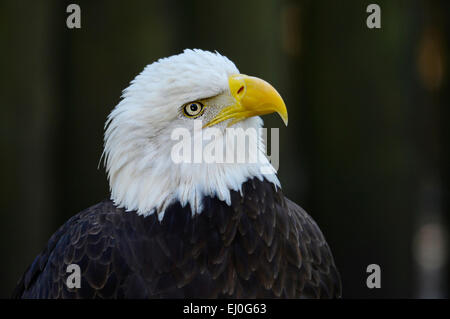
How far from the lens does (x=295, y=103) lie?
3.51 metres

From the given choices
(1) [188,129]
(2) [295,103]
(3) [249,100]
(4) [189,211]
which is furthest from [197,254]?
(2) [295,103]

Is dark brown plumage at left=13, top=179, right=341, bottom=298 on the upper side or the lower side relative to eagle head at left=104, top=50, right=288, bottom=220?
lower

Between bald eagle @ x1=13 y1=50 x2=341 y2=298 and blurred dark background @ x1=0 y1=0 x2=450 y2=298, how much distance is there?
1183mm

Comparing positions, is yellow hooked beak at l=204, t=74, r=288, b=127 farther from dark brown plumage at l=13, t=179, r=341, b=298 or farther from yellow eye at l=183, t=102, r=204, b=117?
dark brown plumage at l=13, t=179, r=341, b=298

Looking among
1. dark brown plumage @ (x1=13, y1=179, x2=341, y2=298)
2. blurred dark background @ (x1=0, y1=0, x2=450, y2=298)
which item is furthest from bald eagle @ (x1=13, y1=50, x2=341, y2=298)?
blurred dark background @ (x1=0, y1=0, x2=450, y2=298)

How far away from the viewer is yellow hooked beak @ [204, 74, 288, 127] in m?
1.99

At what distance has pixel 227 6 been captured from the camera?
323 centimetres

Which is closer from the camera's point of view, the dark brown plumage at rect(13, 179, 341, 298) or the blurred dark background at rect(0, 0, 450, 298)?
the dark brown plumage at rect(13, 179, 341, 298)

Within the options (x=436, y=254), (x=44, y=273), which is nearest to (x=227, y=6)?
(x=44, y=273)

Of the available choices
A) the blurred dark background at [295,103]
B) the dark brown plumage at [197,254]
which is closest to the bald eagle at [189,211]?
the dark brown plumage at [197,254]

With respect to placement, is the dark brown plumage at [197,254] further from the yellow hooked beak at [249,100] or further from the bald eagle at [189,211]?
the yellow hooked beak at [249,100]

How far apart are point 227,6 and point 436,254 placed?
8.75 ft

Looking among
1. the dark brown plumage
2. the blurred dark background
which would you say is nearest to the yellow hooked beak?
the dark brown plumage

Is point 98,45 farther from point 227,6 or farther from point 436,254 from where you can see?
point 436,254
